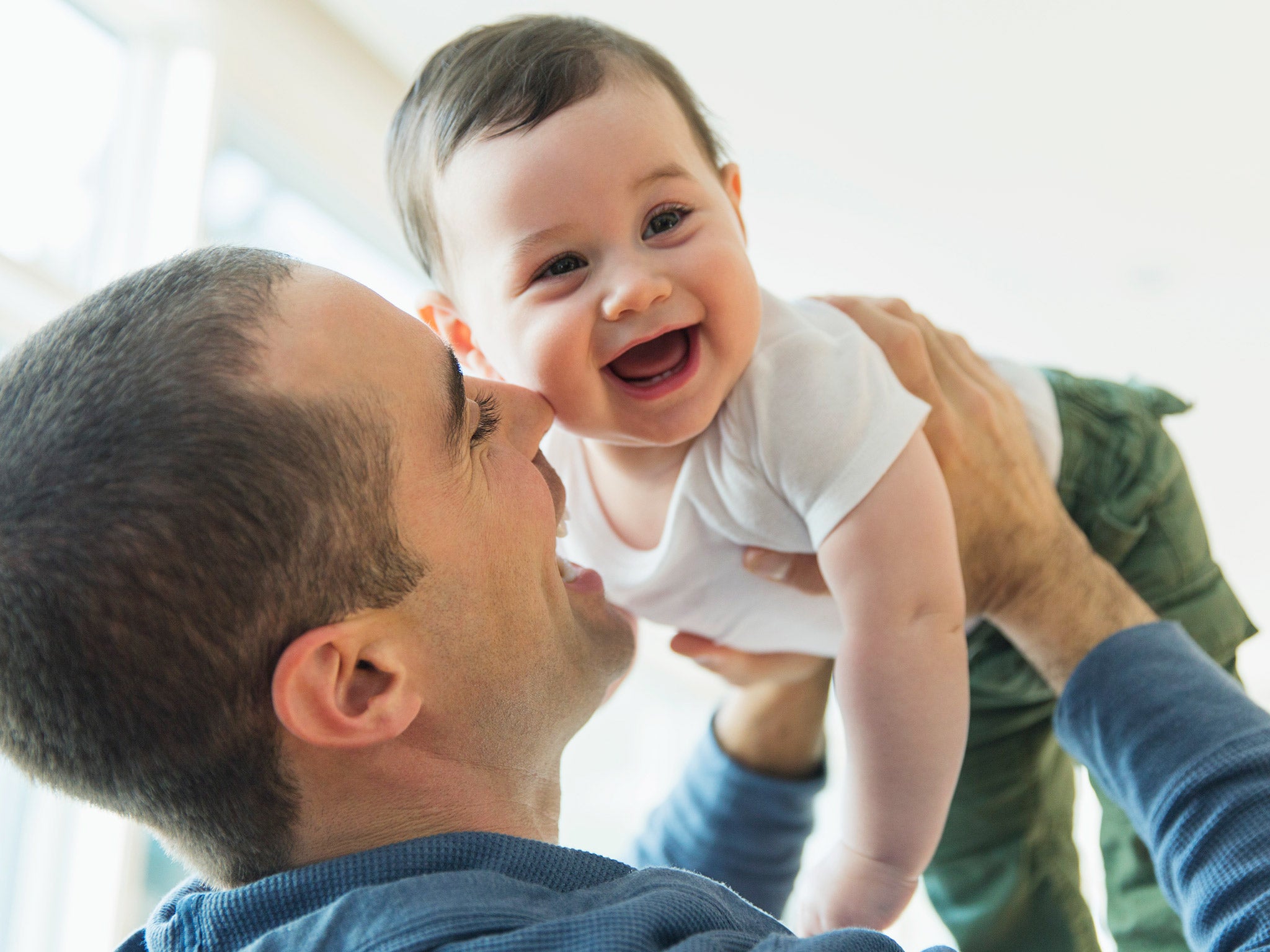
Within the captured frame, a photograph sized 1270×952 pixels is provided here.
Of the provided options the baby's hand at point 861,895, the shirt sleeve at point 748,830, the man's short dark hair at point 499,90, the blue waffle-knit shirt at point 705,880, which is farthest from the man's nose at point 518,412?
the shirt sleeve at point 748,830

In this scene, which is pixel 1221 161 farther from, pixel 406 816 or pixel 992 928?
pixel 406 816

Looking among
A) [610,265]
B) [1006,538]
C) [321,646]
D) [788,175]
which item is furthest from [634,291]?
[788,175]

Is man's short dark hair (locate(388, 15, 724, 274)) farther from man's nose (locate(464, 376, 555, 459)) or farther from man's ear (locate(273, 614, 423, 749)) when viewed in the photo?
man's ear (locate(273, 614, 423, 749))

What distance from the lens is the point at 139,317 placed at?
2.52 feet

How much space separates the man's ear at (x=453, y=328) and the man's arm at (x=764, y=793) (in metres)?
0.61

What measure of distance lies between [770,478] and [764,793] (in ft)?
2.12

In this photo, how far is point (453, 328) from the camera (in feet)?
3.92

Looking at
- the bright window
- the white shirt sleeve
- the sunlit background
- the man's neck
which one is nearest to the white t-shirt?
the white shirt sleeve

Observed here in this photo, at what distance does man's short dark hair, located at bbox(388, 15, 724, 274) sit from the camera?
1.02 meters

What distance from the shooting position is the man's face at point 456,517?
32.1 inches

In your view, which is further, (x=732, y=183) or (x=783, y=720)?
(x=783, y=720)

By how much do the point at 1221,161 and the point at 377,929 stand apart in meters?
3.40

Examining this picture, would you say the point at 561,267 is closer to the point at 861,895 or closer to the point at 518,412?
the point at 518,412

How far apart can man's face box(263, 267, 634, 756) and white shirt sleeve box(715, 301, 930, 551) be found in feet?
0.71
